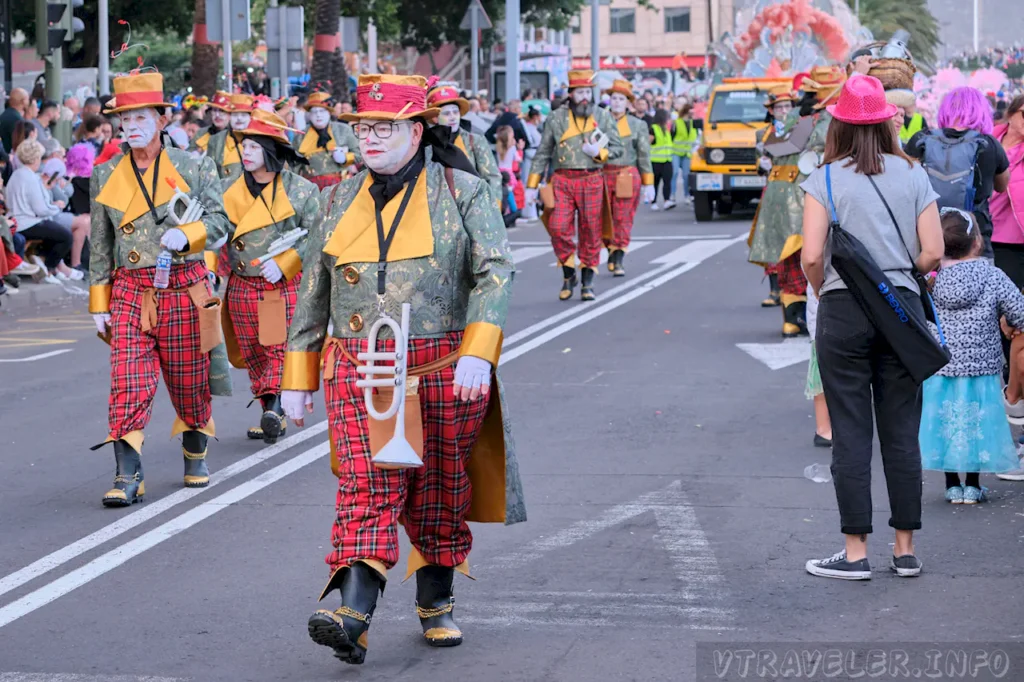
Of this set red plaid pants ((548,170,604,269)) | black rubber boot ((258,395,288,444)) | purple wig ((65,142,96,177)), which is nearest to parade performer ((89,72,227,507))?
black rubber boot ((258,395,288,444))

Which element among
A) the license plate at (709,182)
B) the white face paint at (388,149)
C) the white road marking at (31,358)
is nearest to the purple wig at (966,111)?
the white face paint at (388,149)

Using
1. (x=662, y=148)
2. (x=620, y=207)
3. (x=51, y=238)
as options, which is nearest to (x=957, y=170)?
(x=620, y=207)

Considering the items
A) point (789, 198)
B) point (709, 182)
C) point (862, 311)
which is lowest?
point (862, 311)

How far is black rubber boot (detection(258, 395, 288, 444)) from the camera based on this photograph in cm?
955

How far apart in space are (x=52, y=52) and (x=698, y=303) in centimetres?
951

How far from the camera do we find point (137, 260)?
26.8ft

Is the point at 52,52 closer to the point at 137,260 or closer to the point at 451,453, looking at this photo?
the point at 137,260

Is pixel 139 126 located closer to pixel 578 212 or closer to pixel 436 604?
pixel 436 604

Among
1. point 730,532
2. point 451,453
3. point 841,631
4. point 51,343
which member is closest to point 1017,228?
point 730,532

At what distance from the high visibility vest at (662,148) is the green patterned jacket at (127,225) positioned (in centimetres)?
2216

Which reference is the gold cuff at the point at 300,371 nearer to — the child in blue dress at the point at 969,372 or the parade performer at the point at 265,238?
the child in blue dress at the point at 969,372

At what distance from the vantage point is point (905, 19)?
3531 inches

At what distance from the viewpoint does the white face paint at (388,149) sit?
5582 millimetres

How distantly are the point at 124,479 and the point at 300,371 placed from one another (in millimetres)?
2636
